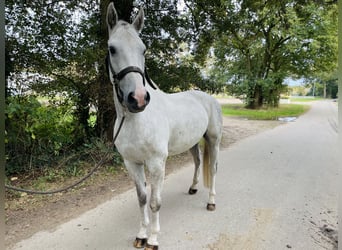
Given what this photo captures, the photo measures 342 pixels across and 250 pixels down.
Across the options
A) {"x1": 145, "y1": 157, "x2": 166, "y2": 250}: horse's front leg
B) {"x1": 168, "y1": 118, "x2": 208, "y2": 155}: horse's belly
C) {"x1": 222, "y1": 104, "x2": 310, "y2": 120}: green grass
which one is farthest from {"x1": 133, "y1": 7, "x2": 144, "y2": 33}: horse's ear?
{"x1": 222, "y1": 104, "x2": 310, "y2": 120}: green grass

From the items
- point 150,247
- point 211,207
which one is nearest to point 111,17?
point 150,247

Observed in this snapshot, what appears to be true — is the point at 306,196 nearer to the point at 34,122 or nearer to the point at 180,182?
the point at 180,182

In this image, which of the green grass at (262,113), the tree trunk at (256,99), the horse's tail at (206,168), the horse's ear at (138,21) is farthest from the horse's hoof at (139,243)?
the tree trunk at (256,99)

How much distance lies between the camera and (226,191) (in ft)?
10.9

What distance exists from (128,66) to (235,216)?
1.99m

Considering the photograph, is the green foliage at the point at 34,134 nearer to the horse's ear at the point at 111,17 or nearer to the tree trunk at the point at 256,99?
the horse's ear at the point at 111,17

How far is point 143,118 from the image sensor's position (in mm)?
1877

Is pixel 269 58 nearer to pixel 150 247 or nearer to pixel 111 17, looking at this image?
pixel 111 17

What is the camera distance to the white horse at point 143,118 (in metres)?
1.62

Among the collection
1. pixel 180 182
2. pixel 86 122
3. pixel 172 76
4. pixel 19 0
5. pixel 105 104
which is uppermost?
pixel 19 0

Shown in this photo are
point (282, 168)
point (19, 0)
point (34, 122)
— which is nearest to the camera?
point (34, 122)

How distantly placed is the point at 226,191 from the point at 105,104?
2633 millimetres

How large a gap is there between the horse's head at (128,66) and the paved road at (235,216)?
4.43 ft

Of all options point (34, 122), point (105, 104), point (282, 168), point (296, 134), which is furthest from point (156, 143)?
point (296, 134)
